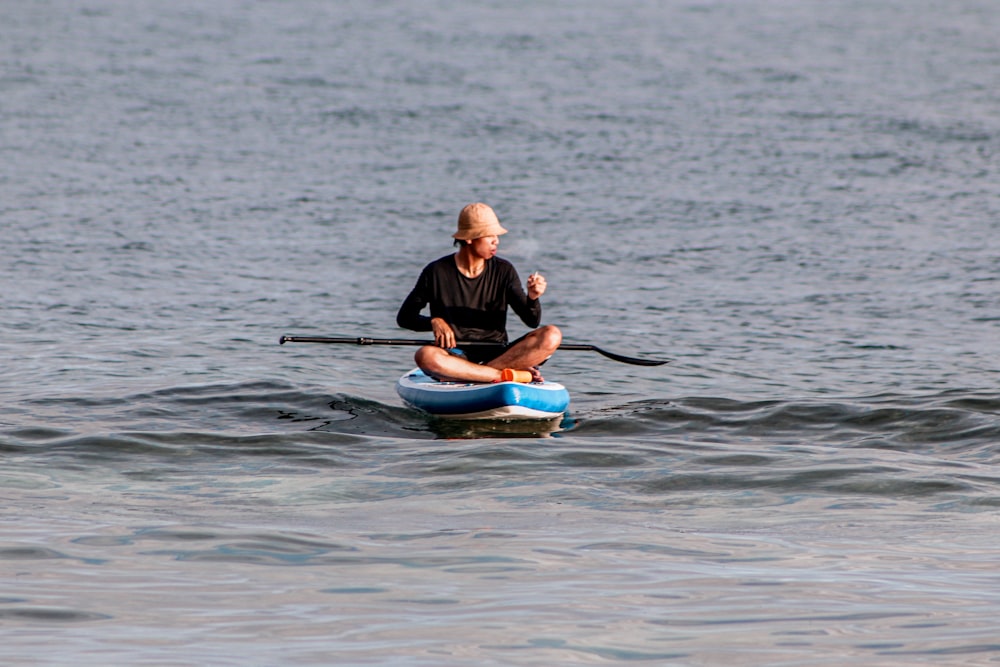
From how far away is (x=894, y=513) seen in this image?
823 centimetres

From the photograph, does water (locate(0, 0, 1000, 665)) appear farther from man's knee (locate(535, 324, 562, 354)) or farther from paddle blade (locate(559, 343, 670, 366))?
man's knee (locate(535, 324, 562, 354))

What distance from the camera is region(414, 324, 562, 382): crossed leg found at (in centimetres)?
1114

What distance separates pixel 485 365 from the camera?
37.2 ft

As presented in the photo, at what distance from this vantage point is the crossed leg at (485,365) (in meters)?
11.1

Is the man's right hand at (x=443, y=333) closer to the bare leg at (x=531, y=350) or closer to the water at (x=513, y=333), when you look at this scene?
the bare leg at (x=531, y=350)

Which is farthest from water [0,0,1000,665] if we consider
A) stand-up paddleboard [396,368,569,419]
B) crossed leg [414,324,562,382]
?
crossed leg [414,324,562,382]

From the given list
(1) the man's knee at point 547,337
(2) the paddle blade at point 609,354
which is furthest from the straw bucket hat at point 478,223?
(2) the paddle blade at point 609,354

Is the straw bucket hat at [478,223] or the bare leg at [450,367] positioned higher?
the straw bucket hat at [478,223]

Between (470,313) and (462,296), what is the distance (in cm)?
17

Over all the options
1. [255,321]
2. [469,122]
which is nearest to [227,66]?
[469,122]

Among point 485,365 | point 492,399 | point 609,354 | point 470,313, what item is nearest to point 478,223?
point 470,313

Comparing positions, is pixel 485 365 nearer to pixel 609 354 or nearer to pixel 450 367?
pixel 450 367

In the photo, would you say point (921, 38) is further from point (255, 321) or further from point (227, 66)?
point (255, 321)

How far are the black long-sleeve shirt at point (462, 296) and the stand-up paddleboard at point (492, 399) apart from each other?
20.3 inches
